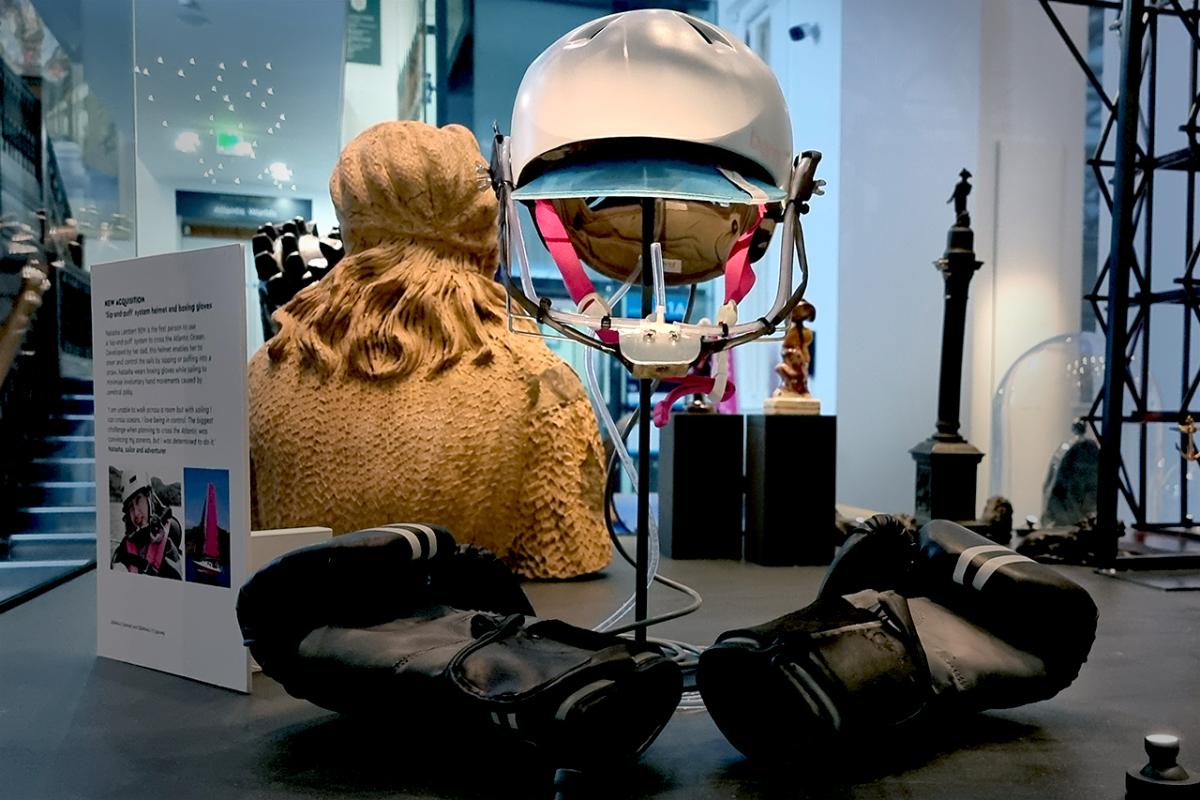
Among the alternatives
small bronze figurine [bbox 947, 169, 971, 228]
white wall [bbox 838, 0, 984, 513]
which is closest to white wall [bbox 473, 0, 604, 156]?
white wall [bbox 838, 0, 984, 513]

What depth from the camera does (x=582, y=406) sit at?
1910mm

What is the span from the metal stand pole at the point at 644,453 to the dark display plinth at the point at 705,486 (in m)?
1.16

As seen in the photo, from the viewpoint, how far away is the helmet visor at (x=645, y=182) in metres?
1.00

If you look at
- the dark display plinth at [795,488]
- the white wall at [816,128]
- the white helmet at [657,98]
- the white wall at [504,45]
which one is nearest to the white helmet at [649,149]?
the white helmet at [657,98]

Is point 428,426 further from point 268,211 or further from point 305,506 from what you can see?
point 268,211

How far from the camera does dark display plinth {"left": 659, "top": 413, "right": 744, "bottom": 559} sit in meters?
2.34

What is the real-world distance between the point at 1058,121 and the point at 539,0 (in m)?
1.90

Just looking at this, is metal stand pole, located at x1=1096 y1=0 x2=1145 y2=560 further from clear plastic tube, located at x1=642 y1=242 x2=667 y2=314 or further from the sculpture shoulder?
clear plastic tube, located at x1=642 y1=242 x2=667 y2=314

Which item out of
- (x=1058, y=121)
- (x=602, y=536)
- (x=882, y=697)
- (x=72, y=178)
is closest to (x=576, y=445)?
(x=602, y=536)

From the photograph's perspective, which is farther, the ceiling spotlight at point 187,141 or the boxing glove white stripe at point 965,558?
the ceiling spotlight at point 187,141

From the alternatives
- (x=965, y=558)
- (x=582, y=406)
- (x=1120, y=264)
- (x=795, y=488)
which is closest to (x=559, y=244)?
(x=965, y=558)

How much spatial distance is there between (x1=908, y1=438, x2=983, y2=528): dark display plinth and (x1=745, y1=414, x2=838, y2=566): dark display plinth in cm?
46

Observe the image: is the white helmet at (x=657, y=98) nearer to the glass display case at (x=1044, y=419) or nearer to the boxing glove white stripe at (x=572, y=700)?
the boxing glove white stripe at (x=572, y=700)

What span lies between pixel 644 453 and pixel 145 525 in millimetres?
726
